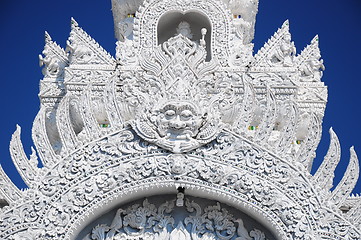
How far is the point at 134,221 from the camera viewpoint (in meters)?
8.76

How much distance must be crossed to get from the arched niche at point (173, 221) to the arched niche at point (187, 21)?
362 cm

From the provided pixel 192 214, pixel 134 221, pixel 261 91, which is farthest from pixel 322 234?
pixel 261 91

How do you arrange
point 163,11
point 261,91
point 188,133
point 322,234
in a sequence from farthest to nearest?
point 163,11, point 261,91, point 188,133, point 322,234

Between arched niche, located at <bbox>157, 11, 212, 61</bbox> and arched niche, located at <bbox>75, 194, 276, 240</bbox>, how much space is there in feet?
11.9

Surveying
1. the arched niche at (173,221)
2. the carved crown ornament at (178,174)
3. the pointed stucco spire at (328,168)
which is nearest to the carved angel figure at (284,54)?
the carved crown ornament at (178,174)

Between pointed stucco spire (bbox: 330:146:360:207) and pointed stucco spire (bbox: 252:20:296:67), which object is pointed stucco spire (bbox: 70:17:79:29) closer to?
pointed stucco spire (bbox: 252:20:296:67)

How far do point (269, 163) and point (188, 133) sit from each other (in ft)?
3.55

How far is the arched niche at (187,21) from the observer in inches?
460

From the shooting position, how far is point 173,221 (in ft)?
29.0

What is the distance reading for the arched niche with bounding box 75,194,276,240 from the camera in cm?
870

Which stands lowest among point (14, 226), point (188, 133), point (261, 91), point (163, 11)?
point (14, 226)

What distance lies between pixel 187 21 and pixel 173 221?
4.43 meters

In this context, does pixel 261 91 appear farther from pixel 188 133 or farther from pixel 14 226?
pixel 14 226

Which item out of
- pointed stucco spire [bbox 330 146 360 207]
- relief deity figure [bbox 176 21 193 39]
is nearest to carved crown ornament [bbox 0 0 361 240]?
pointed stucco spire [bbox 330 146 360 207]
